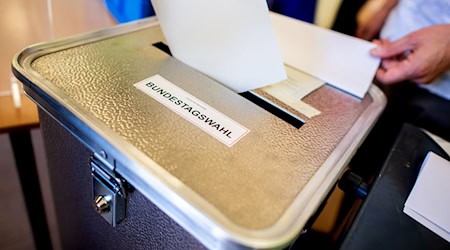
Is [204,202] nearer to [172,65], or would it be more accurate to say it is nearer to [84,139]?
[84,139]

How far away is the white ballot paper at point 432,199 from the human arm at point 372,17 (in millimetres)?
569

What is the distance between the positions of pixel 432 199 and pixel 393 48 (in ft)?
1.04

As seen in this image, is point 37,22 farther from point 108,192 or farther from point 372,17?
A: point 372,17

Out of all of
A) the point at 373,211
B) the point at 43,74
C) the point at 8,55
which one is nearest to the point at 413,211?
the point at 373,211

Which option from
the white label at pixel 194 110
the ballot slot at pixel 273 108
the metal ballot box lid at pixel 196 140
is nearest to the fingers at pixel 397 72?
the metal ballot box lid at pixel 196 140

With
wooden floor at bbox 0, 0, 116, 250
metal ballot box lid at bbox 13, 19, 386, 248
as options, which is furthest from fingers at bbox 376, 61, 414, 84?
wooden floor at bbox 0, 0, 116, 250

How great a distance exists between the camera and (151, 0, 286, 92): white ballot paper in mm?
485

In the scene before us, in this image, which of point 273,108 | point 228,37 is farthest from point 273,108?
point 228,37

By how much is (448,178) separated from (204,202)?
385mm

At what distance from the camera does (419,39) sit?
69 cm

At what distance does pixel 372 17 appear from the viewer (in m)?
0.98

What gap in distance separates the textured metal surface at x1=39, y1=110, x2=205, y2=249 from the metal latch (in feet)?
0.04

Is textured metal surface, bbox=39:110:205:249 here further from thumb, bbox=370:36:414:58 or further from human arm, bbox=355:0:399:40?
human arm, bbox=355:0:399:40

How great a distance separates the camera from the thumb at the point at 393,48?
64cm
